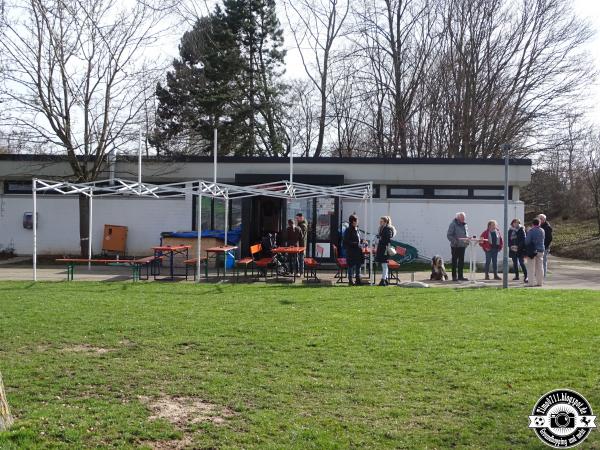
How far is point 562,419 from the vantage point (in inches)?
185

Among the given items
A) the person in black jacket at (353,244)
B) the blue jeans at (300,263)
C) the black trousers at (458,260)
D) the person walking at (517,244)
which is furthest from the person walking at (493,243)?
the blue jeans at (300,263)

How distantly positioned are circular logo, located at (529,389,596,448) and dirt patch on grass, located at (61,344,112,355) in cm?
482

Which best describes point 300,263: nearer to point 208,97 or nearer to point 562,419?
point 562,419

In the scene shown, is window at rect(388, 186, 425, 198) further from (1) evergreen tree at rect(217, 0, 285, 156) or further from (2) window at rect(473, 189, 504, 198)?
A: (1) evergreen tree at rect(217, 0, 285, 156)

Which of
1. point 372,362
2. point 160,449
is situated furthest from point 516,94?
point 160,449

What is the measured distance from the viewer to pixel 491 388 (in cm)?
573

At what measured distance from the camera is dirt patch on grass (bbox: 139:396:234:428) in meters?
4.94

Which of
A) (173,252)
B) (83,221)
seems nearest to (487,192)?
(173,252)

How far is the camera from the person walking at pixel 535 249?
1416 cm

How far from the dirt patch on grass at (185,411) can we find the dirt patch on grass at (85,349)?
6.58 ft

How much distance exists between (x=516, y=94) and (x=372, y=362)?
1148 inches

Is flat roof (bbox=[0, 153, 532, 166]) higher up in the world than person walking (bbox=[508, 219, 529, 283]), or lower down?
higher up

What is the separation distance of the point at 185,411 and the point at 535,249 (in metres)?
11.1

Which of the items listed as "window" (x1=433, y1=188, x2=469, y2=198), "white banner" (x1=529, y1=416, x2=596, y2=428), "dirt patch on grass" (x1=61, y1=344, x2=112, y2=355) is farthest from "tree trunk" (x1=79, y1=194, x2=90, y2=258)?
"white banner" (x1=529, y1=416, x2=596, y2=428)
